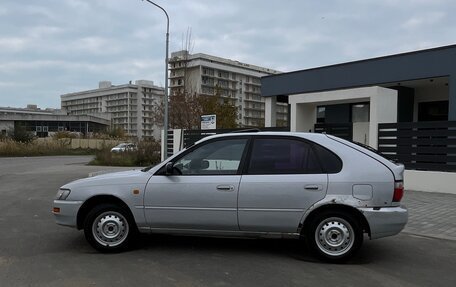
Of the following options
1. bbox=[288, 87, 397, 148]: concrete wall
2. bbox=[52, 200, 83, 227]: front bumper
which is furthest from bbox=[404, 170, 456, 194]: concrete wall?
bbox=[52, 200, 83, 227]: front bumper

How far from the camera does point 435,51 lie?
639 inches

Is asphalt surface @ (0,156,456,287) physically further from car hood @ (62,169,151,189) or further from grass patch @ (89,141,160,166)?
grass patch @ (89,141,160,166)

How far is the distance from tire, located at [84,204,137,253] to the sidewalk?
16.1 feet

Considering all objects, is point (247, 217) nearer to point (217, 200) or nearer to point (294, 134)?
point (217, 200)

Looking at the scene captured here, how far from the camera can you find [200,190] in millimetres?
5926

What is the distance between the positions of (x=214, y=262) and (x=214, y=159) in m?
1.36

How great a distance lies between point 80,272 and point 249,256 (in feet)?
7.09

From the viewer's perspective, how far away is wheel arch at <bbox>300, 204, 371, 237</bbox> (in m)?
5.71

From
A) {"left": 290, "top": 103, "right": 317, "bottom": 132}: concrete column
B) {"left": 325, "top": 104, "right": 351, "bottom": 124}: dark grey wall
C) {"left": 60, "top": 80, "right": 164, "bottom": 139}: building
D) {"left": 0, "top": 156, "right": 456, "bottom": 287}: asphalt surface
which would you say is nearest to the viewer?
{"left": 0, "top": 156, "right": 456, "bottom": 287}: asphalt surface

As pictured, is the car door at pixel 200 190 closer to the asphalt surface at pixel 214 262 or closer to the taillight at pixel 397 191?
the asphalt surface at pixel 214 262

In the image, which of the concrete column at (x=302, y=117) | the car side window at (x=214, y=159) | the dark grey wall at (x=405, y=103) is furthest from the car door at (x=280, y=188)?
the dark grey wall at (x=405, y=103)

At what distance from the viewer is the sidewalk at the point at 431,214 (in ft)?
25.8

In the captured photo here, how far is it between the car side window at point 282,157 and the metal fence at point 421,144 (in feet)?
26.0

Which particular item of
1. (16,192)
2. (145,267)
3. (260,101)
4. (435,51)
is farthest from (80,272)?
(260,101)
